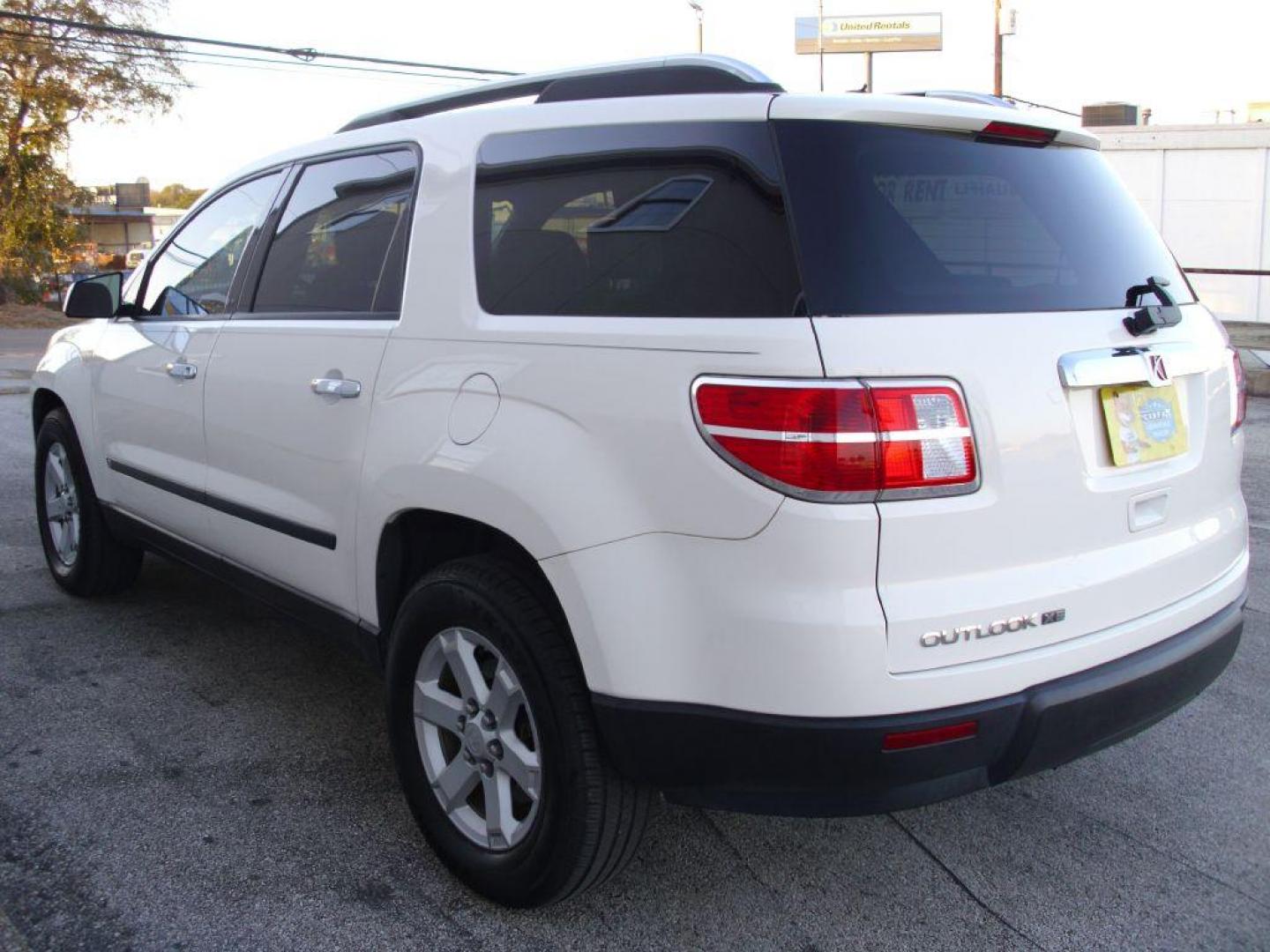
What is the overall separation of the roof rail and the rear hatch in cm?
15

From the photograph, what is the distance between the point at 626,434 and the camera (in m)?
2.28

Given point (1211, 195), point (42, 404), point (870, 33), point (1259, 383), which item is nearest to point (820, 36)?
point (870, 33)

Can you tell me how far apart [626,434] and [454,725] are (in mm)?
916

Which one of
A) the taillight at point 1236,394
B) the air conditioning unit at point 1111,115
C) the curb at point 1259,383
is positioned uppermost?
the air conditioning unit at point 1111,115

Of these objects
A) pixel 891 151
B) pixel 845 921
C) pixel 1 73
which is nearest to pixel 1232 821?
pixel 845 921

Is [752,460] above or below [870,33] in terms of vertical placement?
below

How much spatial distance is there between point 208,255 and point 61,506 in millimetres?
1655

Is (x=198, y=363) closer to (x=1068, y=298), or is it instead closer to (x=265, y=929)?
(x=265, y=929)

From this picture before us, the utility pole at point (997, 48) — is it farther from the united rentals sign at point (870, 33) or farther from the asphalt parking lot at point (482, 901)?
the asphalt parking lot at point (482, 901)

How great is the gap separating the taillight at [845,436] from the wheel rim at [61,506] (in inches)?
147

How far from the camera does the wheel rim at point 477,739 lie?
258 cm

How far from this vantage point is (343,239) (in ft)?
11.1

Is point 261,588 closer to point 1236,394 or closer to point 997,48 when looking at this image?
point 1236,394

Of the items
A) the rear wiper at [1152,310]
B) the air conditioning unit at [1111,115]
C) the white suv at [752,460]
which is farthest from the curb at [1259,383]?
the air conditioning unit at [1111,115]
